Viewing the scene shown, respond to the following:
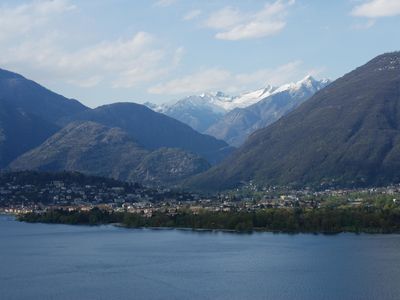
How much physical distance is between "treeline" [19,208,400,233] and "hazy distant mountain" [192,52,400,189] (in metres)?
57.4

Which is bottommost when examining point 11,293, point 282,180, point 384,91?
point 11,293

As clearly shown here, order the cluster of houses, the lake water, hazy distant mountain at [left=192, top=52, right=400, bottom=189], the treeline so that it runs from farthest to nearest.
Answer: hazy distant mountain at [left=192, top=52, right=400, bottom=189]
the cluster of houses
the treeline
the lake water

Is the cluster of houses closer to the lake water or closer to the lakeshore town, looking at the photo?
the lakeshore town

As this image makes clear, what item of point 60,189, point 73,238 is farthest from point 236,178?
point 73,238

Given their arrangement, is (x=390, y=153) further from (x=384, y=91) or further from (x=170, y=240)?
(x=170, y=240)

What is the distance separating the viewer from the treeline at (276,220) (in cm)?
9131

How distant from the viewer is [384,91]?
19162 cm

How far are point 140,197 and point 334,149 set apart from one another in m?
43.3

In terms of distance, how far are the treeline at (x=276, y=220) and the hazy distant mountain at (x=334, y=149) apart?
5738cm

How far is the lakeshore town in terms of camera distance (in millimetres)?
123688

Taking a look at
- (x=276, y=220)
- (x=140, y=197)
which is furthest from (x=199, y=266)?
(x=140, y=197)

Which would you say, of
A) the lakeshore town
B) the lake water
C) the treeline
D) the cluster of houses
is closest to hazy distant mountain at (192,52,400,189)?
the lakeshore town

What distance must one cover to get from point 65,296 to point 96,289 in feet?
9.68

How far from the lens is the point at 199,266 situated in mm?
66562
